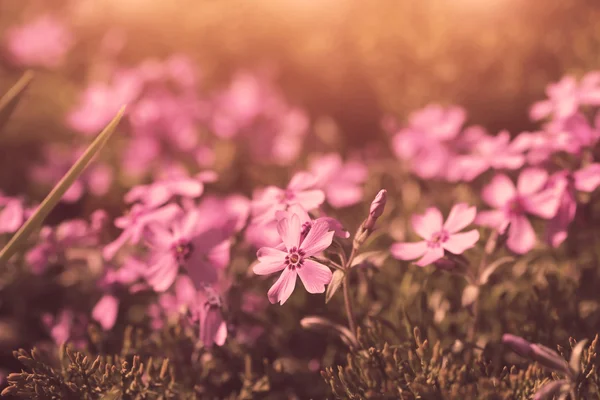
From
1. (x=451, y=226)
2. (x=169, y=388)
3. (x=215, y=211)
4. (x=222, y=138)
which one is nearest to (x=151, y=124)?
(x=222, y=138)

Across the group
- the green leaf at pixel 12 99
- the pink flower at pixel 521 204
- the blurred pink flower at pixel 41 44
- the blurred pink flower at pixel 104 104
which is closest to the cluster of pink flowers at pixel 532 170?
the pink flower at pixel 521 204

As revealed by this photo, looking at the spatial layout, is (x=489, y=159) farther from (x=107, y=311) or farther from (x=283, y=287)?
(x=107, y=311)

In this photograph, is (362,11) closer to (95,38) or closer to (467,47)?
(467,47)

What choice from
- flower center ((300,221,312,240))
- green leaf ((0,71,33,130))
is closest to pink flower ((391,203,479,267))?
flower center ((300,221,312,240))

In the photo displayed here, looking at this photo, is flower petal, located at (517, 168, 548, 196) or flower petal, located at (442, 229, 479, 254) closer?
flower petal, located at (442, 229, 479, 254)

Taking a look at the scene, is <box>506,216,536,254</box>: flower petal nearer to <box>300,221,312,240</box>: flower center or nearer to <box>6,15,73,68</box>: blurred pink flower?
<box>300,221,312,240</box>: flower center

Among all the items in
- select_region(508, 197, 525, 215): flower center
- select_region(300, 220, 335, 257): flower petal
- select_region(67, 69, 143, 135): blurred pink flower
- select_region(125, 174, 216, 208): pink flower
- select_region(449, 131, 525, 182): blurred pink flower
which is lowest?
select_region(300, 220, 335, 257): flower petal
